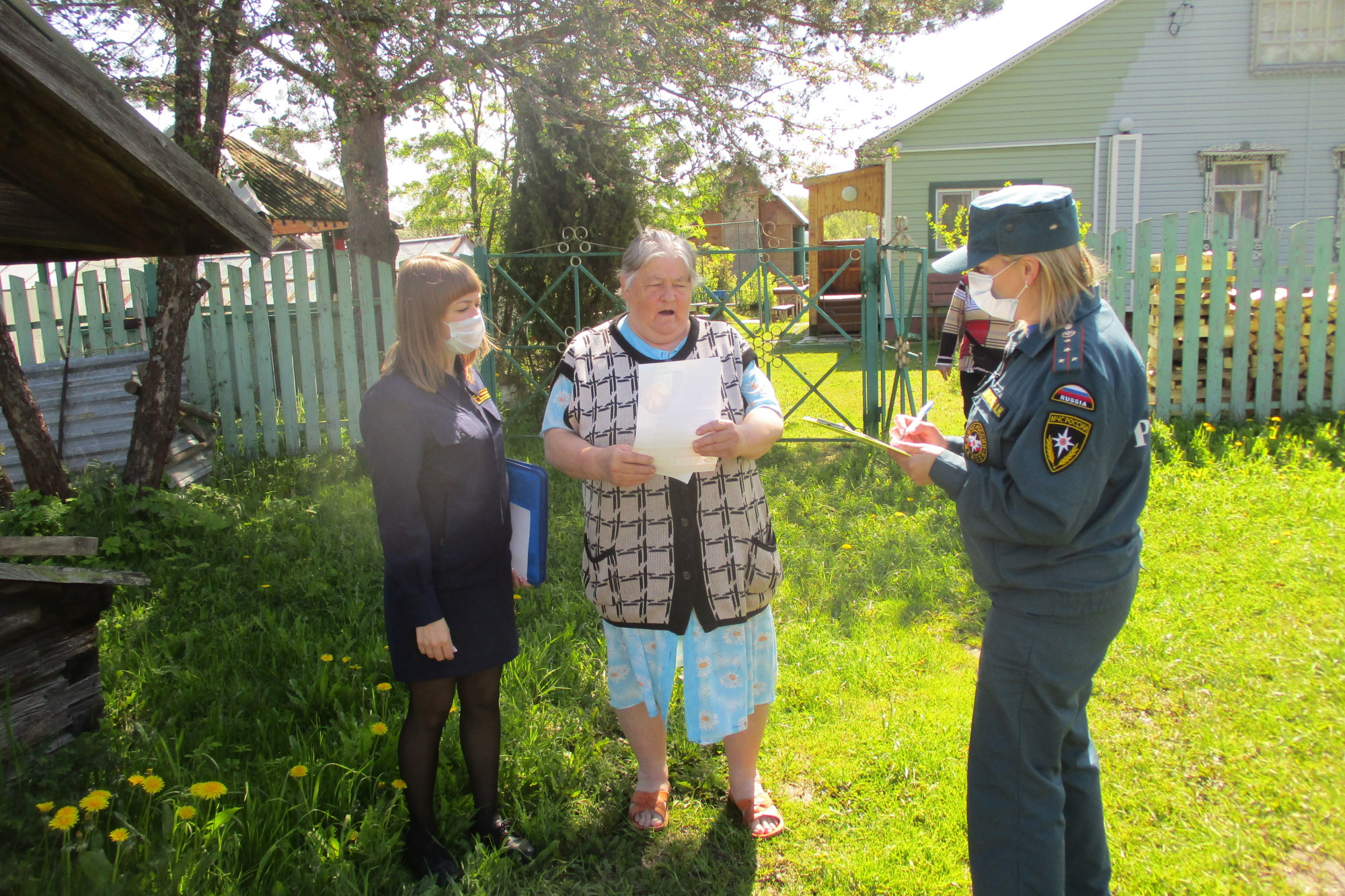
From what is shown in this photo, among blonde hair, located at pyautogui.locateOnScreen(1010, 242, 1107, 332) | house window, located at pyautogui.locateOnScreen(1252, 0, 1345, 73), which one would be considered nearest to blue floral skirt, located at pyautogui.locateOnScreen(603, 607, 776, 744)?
blonde hair, located at pyautogui.locateOnScreen(1010, 242, 1107, 332)

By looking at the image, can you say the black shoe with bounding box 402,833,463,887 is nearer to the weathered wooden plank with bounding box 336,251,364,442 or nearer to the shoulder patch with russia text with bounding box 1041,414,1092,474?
the shoulder patch with russia text with bounding box 1041,414,1092,474

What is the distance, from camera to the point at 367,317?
7.57m

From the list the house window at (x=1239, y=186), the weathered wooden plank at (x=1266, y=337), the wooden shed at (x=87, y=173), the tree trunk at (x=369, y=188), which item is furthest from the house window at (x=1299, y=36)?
the wooden shed at (x=87, y=173)

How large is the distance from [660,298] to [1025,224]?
102cm

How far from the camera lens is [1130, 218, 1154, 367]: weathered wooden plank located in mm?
7000

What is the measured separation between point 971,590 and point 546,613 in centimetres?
214

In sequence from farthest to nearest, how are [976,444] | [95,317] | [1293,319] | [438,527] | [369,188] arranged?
[369,188]
[1293,319]
[95,317]
[438,527]
[976,444]

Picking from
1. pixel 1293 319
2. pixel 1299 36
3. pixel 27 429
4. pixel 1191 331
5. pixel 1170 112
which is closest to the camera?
pixel 27 429

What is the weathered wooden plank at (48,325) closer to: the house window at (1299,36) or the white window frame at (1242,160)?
the white window frame at (1242,160)

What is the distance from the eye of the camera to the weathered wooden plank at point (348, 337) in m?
7.44

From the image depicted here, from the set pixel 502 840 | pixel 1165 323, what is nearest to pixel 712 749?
pixel 502 840

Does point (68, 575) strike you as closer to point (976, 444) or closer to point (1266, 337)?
point (976, 444)

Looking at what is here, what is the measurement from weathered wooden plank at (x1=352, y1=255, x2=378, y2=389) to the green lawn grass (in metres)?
2.42

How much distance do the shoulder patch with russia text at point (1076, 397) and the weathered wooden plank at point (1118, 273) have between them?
5956mm
